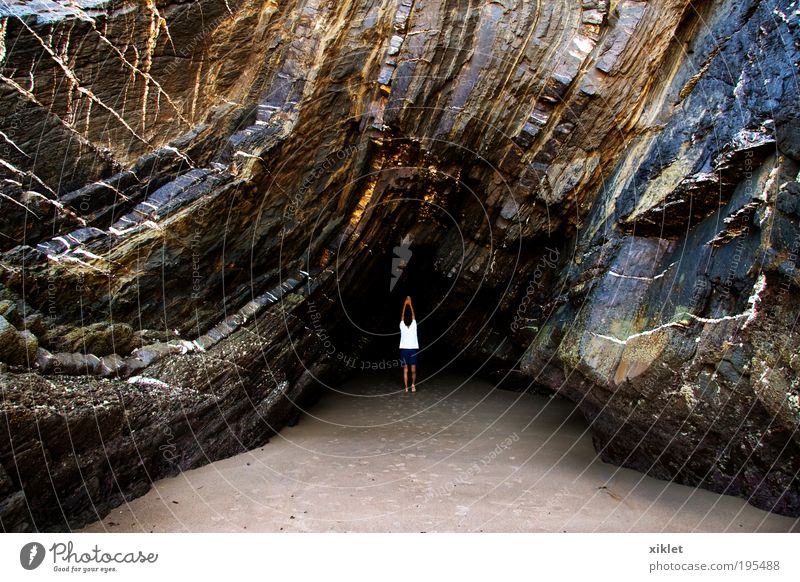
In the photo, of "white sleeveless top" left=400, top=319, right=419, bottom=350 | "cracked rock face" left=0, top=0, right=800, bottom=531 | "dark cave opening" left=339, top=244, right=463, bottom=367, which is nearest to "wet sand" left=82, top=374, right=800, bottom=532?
"cracked rock face" left=0, top=0, right=800, bottom=531

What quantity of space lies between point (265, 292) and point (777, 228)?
6358 mm

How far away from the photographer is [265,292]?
8.32 m

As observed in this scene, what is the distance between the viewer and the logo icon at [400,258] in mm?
10680

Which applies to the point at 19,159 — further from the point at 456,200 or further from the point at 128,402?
the point at 456,200

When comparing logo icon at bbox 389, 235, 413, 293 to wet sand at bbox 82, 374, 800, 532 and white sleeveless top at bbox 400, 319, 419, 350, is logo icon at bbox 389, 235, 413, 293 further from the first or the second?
wet sand at bbox 82, 374, 800, 532

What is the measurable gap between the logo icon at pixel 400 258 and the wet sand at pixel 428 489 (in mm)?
3207

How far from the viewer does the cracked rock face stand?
5.71 metres

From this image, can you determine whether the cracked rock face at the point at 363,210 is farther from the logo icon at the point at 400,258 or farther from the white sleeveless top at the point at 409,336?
the white sleeveless top at the point at 409,336
